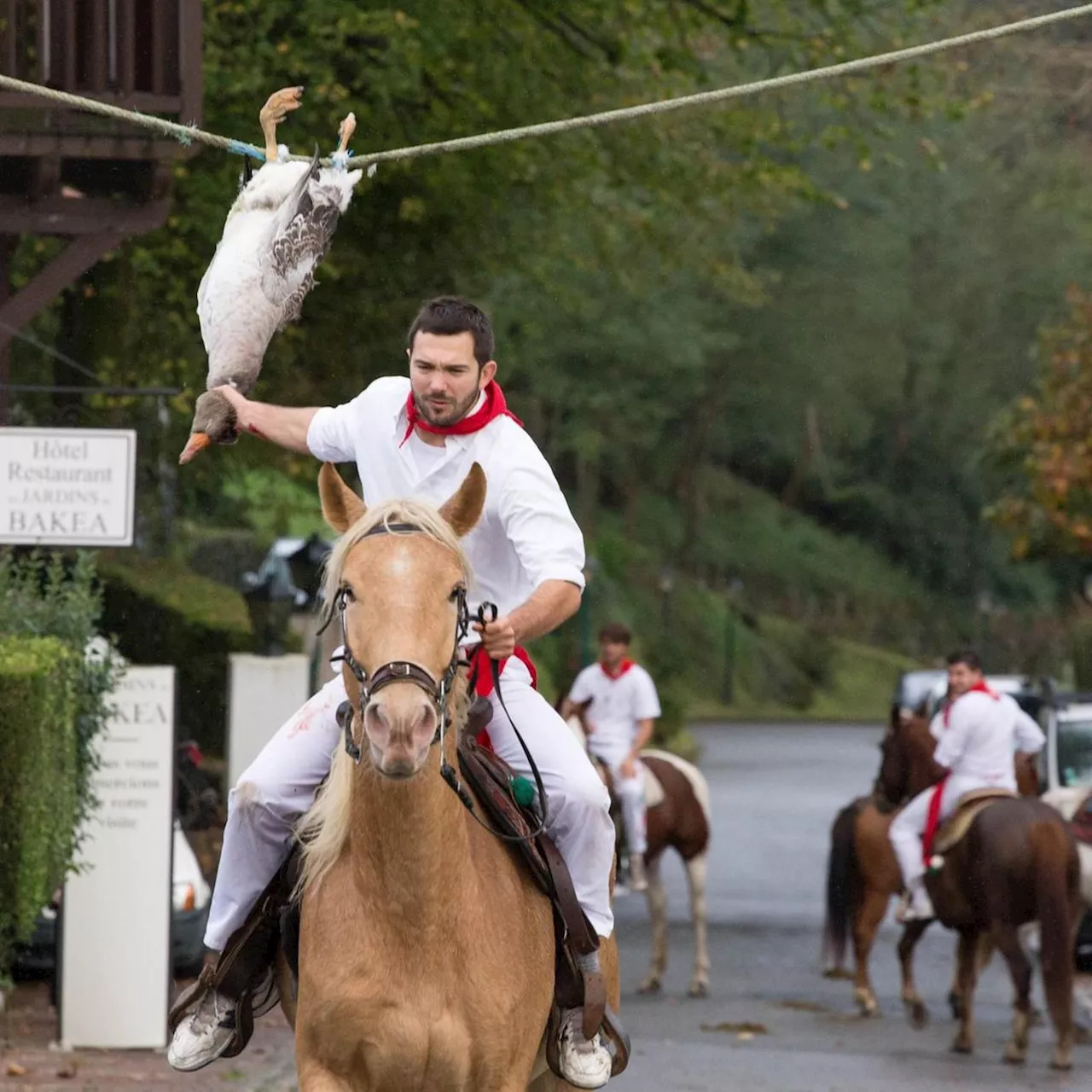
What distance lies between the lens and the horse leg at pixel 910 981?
1584 centimetres

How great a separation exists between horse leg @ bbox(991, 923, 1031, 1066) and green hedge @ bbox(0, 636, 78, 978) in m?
5.78

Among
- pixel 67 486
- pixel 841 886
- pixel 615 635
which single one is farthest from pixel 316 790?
pixel 615 635

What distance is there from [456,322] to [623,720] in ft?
42.3

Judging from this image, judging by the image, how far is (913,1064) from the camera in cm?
1388

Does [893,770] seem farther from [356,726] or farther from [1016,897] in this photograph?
[356,726]

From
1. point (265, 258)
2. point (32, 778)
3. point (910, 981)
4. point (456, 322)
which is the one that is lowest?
point (910, 981)

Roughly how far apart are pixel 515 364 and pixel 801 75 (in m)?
22.7

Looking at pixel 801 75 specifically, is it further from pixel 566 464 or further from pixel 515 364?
pixel 566 464

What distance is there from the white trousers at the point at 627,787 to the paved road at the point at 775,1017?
3.40 ft

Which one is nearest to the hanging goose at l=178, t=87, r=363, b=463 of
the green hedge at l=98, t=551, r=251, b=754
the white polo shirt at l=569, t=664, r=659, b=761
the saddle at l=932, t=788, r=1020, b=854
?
the saddle at l=932, t=788, r=1020, b=854

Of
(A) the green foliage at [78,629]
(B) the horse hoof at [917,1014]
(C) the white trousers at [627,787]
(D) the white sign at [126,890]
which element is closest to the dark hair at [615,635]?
(C) the white trousers at [627,787]

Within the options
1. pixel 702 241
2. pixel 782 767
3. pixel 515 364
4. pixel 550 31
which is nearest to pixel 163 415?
pixel 550 31

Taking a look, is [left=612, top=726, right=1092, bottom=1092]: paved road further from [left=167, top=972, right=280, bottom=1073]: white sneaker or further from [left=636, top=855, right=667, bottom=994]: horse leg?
[left=167, top=972, right=280, bottom=1073]: white sneaker

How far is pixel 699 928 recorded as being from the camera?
17672 millimetres
